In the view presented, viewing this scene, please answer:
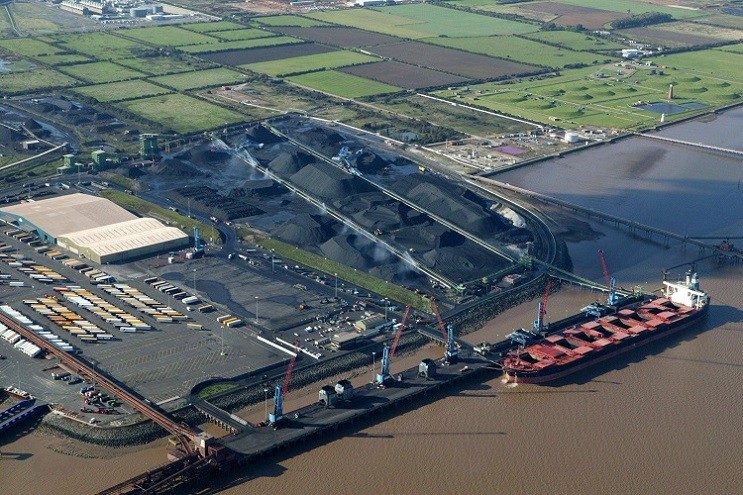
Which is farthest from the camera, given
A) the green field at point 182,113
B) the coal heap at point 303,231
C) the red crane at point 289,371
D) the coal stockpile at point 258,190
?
the green field at point 182,113

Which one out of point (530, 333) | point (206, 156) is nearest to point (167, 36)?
point (206, 156)

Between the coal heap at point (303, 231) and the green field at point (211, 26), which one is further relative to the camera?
the green field at point (211, 26)

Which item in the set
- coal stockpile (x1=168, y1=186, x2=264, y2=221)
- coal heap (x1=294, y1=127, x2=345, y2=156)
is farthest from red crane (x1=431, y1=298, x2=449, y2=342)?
coal heap (x1=294, y1=127, x2=345, y2=156)

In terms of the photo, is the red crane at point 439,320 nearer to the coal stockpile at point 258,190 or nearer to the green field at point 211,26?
the coal stockpile at point 258,190

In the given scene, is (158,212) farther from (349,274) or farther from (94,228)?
(349,274)

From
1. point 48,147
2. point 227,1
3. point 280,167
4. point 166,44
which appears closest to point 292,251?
point 280,167

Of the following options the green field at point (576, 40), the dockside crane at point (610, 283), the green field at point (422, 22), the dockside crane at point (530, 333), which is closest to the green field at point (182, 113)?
the dockside crane at point (610, 283)
